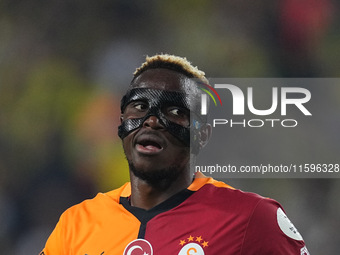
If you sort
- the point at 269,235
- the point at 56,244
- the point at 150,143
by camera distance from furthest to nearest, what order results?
the point at 56,244 < the point at 150,143 < the point at 269,235

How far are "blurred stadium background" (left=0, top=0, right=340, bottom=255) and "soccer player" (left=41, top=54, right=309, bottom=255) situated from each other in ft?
3.80

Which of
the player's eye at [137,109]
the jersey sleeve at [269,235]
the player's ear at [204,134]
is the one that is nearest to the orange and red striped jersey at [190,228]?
the jersey sleeve at [269,235]

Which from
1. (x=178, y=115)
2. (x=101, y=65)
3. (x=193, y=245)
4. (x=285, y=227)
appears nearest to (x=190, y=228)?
(x=193, y=245)

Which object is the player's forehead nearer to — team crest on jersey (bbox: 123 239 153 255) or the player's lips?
the player's lips

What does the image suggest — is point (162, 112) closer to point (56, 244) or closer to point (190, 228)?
point (190, 228)

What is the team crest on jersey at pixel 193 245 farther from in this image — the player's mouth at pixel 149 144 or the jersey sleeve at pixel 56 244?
the jersey sleeve at pixel 56 244

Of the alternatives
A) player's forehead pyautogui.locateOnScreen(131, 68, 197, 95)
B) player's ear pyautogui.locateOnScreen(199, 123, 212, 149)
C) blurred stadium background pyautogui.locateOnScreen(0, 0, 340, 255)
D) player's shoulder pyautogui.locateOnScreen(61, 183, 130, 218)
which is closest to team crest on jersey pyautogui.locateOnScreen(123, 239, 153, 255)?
player's shoulder pyautogui.locateOnScreen(61, 183, 130, 218)

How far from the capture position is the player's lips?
1991mm

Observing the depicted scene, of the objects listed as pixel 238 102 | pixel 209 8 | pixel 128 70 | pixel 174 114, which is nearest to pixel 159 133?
pixel 174 114

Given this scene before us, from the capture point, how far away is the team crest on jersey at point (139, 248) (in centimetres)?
193

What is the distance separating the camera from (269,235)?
186cm

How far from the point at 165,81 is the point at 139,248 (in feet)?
2.26

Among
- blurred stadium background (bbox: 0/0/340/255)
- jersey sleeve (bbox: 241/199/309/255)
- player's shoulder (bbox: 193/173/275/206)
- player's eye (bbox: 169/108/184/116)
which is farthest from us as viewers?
blurred stadium background (bbox: 0/0/340/255)

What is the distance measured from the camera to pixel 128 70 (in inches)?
136
